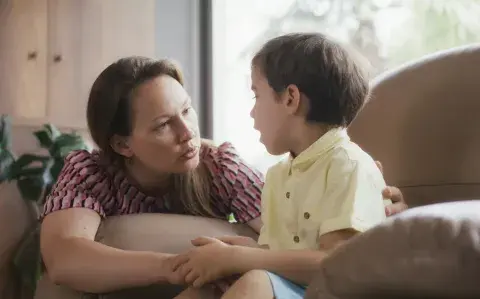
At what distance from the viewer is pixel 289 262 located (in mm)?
1110

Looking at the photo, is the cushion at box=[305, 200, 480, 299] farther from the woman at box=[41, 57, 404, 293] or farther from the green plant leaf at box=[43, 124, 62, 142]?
the green plant leaf at box=[43, 124, 62, 142]

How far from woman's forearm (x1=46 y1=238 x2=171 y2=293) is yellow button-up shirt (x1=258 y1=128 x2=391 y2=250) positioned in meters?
0.20

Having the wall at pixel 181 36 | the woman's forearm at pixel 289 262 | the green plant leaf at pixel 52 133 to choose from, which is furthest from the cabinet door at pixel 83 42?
the woman's forearm at pixel 289 262

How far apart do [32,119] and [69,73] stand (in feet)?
0.68

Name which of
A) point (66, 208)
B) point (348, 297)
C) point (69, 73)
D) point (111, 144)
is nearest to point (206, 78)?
point (69, 73)

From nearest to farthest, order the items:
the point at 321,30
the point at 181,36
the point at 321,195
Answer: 1. the point at 321,195
2. the point at 321,30
3. the point at 181,36

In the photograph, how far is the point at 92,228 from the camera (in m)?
1.43

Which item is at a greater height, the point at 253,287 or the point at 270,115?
the point at 270,115

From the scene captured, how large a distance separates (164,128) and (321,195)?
0.49m

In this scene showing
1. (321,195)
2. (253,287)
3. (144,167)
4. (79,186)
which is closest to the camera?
(253,287)

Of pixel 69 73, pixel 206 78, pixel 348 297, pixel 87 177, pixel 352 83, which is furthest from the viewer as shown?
pixel 206 78

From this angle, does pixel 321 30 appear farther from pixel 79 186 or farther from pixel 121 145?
pixel 79 186

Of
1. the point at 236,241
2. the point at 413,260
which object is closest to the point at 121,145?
the point at 236,241

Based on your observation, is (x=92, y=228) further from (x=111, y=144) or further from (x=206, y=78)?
(x=206, y=78)
